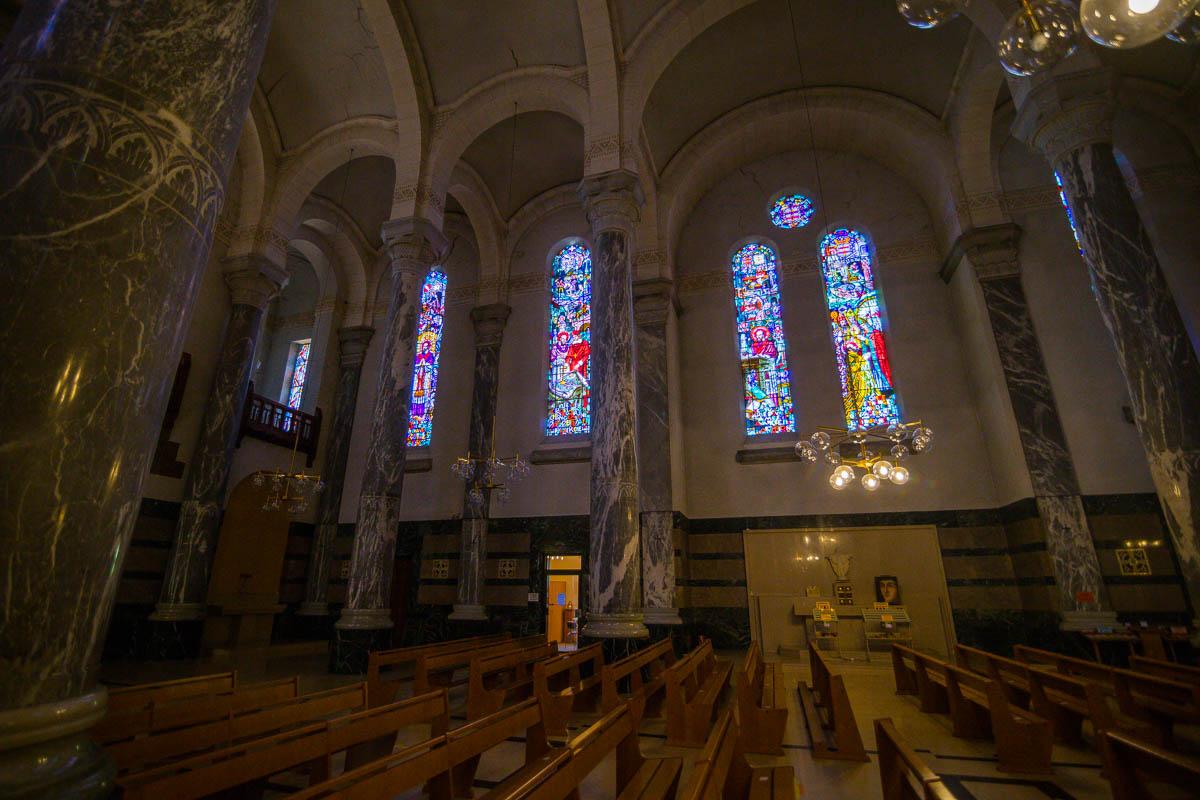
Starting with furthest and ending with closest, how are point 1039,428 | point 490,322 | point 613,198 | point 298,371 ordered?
point 298,371
point 490,322
point 1039,428
point 613,198

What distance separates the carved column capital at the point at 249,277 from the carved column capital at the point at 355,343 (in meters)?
2.99

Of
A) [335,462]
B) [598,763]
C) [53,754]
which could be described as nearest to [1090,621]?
[598,763]

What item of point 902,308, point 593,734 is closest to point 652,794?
point 593,734

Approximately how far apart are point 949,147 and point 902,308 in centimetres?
295

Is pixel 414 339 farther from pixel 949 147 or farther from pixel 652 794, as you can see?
pixel 949 147

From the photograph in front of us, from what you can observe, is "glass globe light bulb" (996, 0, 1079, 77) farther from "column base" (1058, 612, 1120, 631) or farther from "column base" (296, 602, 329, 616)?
"column base" (296, 602, 329, 616)

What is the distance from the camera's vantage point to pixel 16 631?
1.37 meters

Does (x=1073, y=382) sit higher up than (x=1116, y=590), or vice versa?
(x=1073, y=382)

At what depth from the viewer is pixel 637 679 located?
4965mm

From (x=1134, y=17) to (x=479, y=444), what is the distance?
34.1ft

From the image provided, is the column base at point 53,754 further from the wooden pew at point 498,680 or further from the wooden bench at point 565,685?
the wooden pew at point 498,680

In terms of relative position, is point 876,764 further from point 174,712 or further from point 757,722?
point 174,712

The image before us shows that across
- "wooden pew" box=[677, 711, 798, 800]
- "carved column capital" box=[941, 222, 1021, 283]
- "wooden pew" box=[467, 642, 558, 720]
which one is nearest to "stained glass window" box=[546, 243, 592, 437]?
"wooden pew" box=[467, 642, 558, 720]

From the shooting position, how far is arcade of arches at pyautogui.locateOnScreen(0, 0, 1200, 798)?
7.23m
